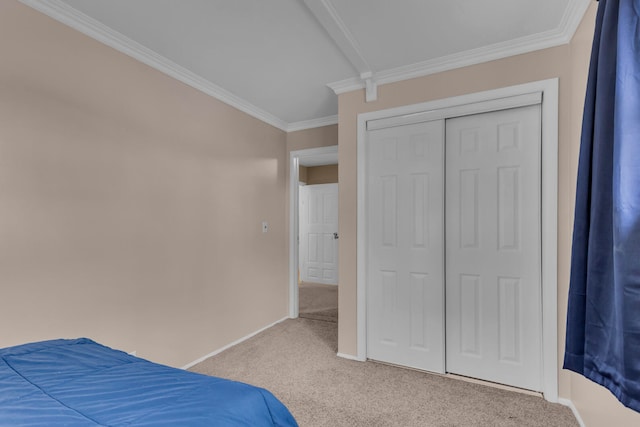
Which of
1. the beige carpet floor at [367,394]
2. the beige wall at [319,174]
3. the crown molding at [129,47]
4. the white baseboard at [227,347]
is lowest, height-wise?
the white baseboard at [227,347]

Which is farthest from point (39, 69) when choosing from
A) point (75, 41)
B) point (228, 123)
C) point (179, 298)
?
point (179, 298)

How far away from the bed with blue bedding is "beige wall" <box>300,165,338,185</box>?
17.8 feet

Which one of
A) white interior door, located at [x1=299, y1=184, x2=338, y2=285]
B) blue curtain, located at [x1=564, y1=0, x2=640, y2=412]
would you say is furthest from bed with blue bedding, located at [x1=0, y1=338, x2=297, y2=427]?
white interior door, located at [x1=299, y1=184, x2=338, y2=285]

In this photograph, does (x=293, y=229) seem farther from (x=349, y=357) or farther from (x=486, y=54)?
(x=486, y=54)

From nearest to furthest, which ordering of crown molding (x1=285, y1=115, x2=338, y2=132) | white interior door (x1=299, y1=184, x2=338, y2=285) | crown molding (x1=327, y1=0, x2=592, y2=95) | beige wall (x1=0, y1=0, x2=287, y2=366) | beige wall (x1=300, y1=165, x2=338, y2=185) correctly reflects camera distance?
1. beige wall (x1=0, y1=0, x2=287, y2=366)
2. crown molding (x1=327, y1=0, x2=592, y2=95)
3. crown molding (x1=285, y1=115, x2=338, y2=132)
4. white interior door (x1=299, y1=184, x2=338, y2=285)
5. beige wall (x1=300, y1=165, x2=338, y2=185)

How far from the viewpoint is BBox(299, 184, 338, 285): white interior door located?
607 cm

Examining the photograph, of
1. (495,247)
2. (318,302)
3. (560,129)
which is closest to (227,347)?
(318,302)

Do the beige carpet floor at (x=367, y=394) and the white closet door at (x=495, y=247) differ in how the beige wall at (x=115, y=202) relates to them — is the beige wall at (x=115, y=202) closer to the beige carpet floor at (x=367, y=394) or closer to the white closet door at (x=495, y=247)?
the beige carpet floor at (x=367, y=394)

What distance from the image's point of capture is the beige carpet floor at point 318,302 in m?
4.00

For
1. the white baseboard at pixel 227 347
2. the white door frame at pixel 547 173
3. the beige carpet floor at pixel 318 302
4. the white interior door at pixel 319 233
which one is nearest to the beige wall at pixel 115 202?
the white baseboard at pixel 227 347

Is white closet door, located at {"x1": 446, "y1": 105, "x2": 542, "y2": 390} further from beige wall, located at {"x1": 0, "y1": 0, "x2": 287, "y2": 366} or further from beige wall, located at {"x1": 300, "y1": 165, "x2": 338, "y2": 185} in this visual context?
beige wall, located at {"x1": 300, "y1": 165, "x2": 338, "y2": 185}

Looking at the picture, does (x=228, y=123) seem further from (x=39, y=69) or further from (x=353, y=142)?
(x=39, y=69)

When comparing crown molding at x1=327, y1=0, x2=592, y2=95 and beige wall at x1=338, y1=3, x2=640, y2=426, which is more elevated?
crown molding at x1=327, y1=0, x2=592, y2=95

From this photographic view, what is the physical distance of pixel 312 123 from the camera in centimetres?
379
